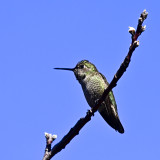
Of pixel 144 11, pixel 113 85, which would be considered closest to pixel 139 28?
pixel 144 11

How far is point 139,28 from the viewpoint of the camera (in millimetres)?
2266

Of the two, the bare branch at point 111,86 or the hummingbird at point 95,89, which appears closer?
the bare branch at point 111,86

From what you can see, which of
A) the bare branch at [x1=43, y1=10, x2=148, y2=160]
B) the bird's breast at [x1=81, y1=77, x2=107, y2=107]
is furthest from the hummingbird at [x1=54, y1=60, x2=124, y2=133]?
the bare branch at [x1=43, y1=10, x2=148, y2=160]

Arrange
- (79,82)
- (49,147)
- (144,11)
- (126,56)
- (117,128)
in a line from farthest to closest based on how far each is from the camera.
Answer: (79,82), (117,128), (49,147), (126,56), (144,11)

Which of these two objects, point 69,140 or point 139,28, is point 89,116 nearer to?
point 69,140

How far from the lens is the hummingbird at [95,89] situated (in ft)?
24.7

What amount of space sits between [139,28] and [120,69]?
1.07 ft

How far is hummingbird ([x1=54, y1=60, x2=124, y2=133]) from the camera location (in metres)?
7.52

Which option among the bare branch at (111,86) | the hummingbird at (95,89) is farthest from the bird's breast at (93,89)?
the bare branch at (111,86)

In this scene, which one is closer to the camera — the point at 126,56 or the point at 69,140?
the point at 126,56

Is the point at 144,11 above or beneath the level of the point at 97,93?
beneath

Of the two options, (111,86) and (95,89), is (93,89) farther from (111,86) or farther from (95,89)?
(111,86)

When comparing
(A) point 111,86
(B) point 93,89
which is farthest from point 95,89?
(A) point 111,86

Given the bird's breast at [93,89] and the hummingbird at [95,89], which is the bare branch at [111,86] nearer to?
the hummingbird at [95,89]
